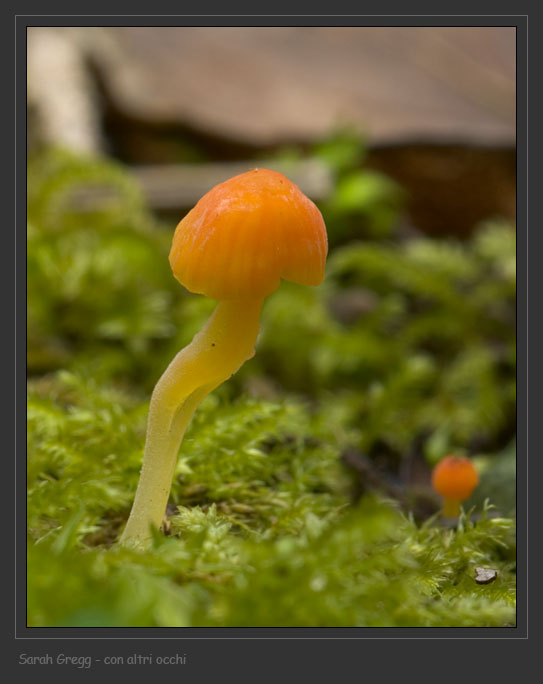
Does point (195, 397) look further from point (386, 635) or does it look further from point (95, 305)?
point (95, 305)

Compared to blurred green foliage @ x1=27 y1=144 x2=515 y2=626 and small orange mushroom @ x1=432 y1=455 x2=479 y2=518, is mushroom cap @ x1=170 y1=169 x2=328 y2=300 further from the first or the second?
small orange mushroom @ x1=432 y1=455 x2=479 y2=518

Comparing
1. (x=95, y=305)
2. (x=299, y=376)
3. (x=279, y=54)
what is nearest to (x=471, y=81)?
(x=279, y=54)

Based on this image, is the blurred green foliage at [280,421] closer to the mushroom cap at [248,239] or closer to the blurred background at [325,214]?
the blurred background at [325,214]

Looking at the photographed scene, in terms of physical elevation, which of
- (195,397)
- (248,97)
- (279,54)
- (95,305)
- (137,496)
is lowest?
(137,496)

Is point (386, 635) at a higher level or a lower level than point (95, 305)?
lower

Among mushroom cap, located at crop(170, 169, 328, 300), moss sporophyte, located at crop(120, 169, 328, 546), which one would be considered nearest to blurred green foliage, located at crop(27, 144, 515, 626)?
moss sporophyte, located at crop(120, 169, 328, 546)

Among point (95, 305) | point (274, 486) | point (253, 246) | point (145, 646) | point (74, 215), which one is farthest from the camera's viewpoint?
point (74, 215)
